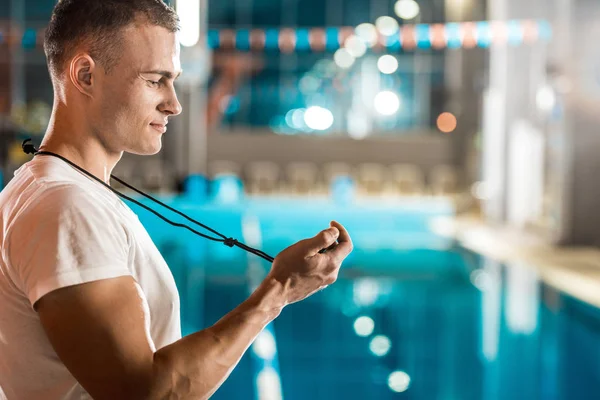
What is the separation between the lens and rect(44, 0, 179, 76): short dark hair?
1.05 m

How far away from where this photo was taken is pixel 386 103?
20703 mm

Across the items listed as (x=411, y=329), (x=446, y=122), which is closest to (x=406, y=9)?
(x=446, y=122)

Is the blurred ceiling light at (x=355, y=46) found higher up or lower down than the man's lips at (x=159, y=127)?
higher up

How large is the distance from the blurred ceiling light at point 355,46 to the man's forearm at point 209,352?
17393 millimetres

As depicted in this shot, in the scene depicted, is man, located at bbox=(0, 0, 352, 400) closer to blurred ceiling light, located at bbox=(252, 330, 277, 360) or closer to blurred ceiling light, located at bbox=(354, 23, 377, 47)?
blurred ceiling light, located at bbox=(252, 330, 277, 360)

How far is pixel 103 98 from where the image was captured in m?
1.08

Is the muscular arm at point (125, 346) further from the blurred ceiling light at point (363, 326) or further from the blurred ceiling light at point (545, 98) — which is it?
the blurred ceiling light at point (545, 98)

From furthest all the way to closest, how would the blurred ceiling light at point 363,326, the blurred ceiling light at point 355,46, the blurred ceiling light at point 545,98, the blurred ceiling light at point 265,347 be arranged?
1. the blurred ceiling light at point 355,46
2. the blurred ceiling light at point 545,98
3. the blurred ceiling light at point 363,326
4. the blurred ceiling light at point 265,347

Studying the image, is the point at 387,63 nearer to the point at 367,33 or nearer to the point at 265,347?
the point at 367,33

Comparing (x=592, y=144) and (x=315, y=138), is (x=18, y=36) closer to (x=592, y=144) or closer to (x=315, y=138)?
(x=315, y=138)

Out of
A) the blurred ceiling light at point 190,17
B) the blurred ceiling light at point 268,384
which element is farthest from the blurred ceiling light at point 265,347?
the blurred ceiling light at point 190,17

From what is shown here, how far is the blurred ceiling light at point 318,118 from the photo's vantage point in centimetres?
2094

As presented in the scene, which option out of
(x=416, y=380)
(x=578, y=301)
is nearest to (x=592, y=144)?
(x=578, y=301)

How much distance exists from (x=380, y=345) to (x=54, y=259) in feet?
14.5
